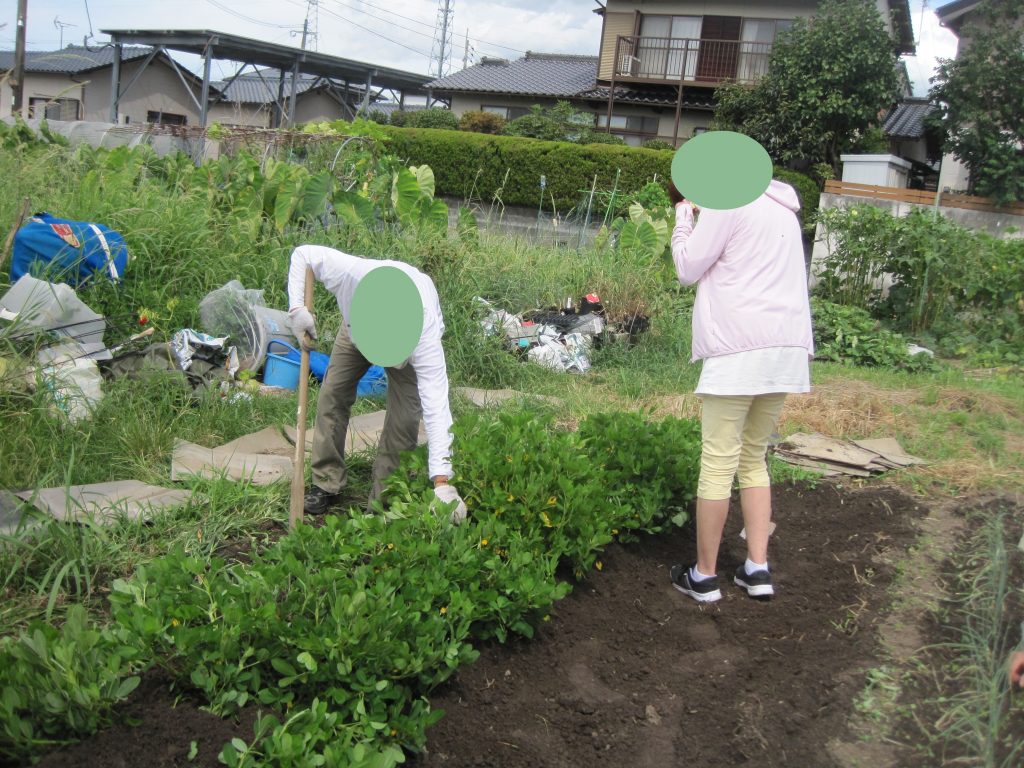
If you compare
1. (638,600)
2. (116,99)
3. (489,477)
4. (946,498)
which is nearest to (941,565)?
(946,498)

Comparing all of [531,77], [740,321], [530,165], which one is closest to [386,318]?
[740,321]

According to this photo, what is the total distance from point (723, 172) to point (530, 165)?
16.7 m

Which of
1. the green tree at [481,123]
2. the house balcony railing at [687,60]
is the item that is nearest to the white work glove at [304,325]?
the house balcony railing at [687,60]

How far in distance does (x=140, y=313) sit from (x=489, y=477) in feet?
11.9

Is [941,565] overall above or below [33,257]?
below

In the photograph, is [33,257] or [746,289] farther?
[33,257]

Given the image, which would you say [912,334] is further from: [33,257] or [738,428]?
[33,257]

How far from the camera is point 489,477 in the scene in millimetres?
3301

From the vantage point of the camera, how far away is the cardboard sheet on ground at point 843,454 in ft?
16.8

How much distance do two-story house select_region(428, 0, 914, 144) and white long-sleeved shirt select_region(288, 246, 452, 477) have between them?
2304 centimetres

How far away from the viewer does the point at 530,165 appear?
64.2 feet

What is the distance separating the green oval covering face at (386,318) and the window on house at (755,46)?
24.6 m

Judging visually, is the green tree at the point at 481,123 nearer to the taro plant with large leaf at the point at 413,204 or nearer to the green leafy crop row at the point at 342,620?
the taro plant with large leaf at the point at 413,204

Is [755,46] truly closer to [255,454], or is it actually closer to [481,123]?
[481,123]
